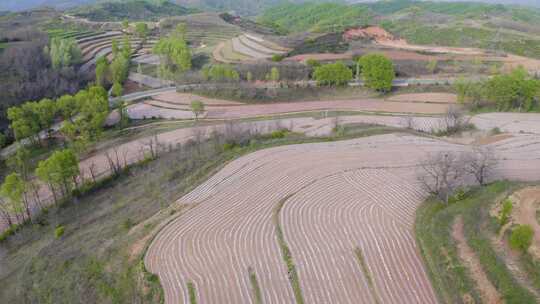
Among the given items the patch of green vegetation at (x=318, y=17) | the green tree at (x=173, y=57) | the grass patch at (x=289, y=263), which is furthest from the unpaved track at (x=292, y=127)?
the patch of green vegetation at (x=318, y=17)

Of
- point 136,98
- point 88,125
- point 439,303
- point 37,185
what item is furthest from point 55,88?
point 439,303

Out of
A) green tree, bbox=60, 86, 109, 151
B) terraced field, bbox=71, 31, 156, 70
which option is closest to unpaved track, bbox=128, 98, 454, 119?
green tree, bbox=60, 86, 109, 151

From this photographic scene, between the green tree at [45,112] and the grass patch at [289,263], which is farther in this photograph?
the green tree at [45,112]

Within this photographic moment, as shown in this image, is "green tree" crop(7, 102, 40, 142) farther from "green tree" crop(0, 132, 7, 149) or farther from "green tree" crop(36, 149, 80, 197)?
"green tree" crop(36, 149, 80, 197)

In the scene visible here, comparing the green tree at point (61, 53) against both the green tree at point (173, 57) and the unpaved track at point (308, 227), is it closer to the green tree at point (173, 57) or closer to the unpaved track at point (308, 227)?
the green tree at point (173, 57)

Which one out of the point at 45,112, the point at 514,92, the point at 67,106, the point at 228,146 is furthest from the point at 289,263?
the point at 514,92
